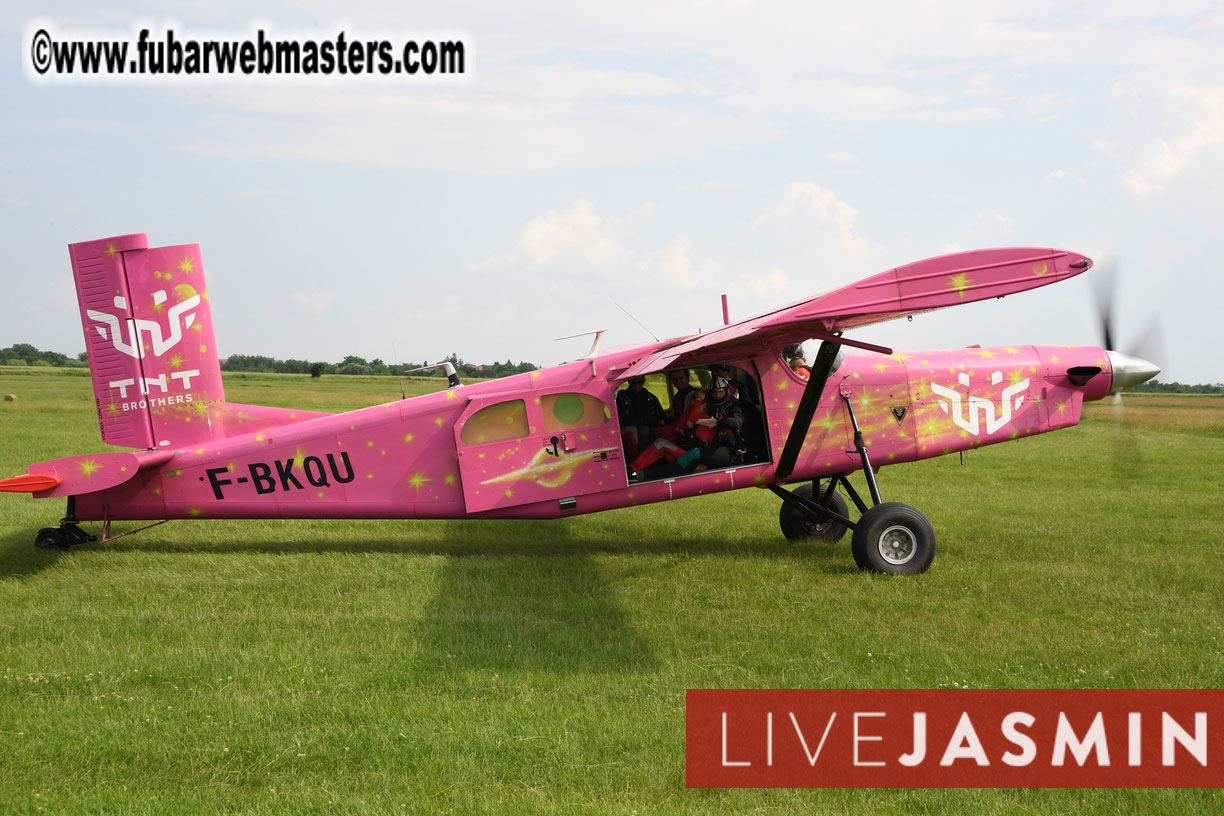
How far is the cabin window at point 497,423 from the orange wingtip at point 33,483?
4.30 meters

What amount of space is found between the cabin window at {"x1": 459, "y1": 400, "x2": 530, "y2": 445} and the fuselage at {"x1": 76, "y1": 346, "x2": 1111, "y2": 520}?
2cm

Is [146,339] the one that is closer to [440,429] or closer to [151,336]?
[151,336]

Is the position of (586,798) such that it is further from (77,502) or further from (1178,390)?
(1178,390)

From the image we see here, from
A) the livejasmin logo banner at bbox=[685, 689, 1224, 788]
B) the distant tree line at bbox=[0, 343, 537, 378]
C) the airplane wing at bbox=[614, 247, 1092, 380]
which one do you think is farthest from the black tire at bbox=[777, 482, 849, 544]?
the distant tree line at bbox=[0, 343, 537, 378]

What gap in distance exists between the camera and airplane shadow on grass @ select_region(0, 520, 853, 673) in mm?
7535

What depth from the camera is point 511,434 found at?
10961mm

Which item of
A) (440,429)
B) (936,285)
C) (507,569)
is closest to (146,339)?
(440,429)

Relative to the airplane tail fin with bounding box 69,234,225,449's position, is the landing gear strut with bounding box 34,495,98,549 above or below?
below

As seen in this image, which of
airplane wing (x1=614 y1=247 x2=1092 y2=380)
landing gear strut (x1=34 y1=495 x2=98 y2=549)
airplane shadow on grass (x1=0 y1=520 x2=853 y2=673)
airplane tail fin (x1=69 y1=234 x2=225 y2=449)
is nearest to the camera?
airplane shadow on grass (x1=0 y1=520 x2=853 y2=673)

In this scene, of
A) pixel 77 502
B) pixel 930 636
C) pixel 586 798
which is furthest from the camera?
pixel 77 502

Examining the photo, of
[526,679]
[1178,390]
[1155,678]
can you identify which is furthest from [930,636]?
[1178,390]

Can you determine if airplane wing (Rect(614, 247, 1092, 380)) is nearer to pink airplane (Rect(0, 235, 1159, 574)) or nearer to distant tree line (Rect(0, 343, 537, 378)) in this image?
pink airplane (Rect(0, 235, 1159, 574))

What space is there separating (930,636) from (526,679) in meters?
3.49

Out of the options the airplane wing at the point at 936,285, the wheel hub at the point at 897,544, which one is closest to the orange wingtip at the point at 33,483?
the airplane wing at the point at 936,285
